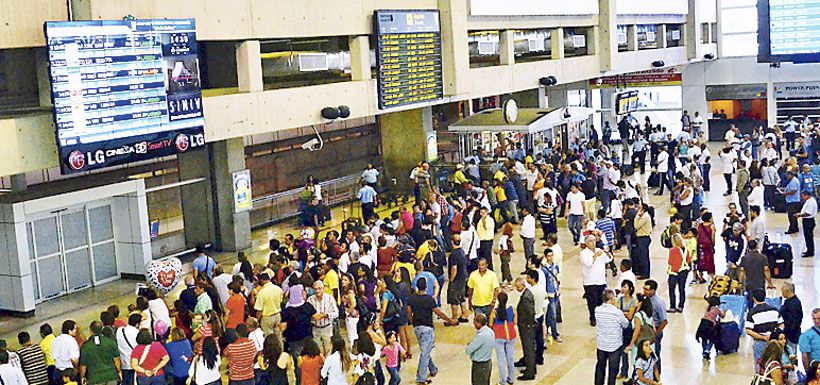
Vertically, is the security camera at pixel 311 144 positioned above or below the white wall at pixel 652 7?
below

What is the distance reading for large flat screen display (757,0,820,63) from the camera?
30266 mm

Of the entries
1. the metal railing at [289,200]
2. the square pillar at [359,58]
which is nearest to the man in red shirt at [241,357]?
the square pillar at [359,58]

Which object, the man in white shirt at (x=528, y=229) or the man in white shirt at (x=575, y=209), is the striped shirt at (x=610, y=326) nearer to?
the man in white shirt at (x=528, y=229)

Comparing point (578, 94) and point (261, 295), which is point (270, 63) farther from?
point (578, 94)

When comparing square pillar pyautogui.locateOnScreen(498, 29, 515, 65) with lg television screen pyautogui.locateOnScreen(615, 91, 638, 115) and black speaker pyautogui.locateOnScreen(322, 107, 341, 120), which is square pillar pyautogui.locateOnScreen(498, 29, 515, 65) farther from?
lg television screen pyautogui.locateOnScreen(615, 91, 638, 115)

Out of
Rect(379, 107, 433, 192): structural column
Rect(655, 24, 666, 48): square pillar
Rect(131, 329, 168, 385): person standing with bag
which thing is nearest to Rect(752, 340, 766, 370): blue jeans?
Rect(131, 329, 168, 385): person standing with bag

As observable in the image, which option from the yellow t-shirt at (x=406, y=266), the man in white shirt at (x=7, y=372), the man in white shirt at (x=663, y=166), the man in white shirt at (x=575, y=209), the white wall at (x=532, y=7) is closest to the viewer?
the man in white shirt at (x=7, y=372)

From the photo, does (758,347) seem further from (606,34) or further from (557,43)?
(606,34)

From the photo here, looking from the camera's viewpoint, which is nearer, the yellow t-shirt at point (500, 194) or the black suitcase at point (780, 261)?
the black suitcase at point (780, 261)

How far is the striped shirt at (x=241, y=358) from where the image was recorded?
35.0ft

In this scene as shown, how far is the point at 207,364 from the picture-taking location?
34.5 feet

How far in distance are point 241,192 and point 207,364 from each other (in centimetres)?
1092

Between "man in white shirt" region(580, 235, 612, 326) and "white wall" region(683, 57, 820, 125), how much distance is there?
27536 mm

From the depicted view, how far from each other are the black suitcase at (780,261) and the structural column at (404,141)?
1232cm
